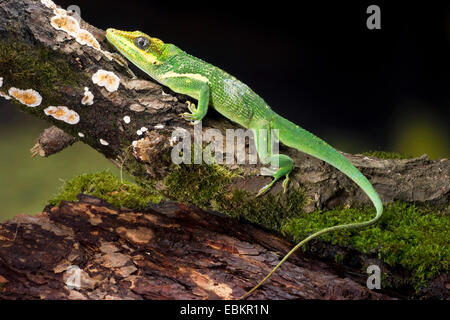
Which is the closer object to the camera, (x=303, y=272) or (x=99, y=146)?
(x=303, y=272)

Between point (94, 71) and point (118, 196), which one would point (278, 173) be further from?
point (94, 71)

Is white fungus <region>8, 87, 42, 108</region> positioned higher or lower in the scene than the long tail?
higher

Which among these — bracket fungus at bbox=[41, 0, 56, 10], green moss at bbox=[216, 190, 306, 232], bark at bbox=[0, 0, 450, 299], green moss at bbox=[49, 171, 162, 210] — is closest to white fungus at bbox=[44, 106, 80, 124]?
bark at bbox=[0, 0, 450, 299]

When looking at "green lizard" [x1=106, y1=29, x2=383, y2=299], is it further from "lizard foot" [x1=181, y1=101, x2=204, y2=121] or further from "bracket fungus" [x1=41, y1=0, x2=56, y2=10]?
"bracket fungus" [x1=41, y1=0, x2=56, y2=10]

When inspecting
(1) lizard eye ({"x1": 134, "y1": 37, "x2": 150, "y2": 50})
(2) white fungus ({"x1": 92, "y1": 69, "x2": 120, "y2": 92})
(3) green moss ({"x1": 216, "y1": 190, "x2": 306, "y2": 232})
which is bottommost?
(3) green moss ({"x1": 216, "y1": 190, "x2": 306, "y2": 232})

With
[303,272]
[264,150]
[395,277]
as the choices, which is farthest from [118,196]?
[395,277]
